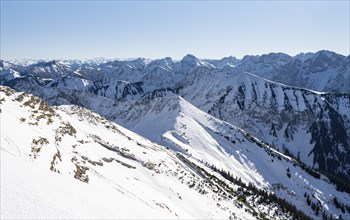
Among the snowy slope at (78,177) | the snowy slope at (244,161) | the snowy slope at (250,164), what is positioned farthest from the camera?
the snowy slope at (244,161)

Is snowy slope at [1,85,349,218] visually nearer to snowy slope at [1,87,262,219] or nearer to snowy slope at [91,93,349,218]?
snowy slope at [91,93,349,218]

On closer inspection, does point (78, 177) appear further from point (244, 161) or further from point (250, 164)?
point (250, 164)

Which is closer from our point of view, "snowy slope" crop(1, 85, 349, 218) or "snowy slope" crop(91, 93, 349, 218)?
"snowy slope" crop(1, 85, 349, 218)

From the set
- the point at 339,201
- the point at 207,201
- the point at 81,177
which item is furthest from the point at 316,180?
the point at 81,177

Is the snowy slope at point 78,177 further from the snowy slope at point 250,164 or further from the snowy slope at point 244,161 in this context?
the snowy slope at point 244,161

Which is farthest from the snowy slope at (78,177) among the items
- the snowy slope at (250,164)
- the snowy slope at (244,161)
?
the snowy slope at (244,161)

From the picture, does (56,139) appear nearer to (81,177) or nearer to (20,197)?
(81,177)

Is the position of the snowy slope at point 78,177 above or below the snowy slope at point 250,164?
above

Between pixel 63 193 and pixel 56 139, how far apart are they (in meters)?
34.1

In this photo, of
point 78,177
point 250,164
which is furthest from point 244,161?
point 78,177

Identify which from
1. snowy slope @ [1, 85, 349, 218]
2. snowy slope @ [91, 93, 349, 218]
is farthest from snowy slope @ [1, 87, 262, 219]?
snowy slope @ [91, 93, 349, 218]

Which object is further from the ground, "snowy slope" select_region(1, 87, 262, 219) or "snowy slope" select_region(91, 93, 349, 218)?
"snowy slope" select_region(1, 87, 262, 219)

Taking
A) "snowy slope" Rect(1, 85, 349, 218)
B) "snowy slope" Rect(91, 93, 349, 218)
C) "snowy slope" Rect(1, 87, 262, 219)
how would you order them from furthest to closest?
"snowy slope" Rect(91, 93, 349, 218) < "snowy slope" Rect(1, 85, 349, 218) < "snowy slope" Rect(1, 87, 262, 219)

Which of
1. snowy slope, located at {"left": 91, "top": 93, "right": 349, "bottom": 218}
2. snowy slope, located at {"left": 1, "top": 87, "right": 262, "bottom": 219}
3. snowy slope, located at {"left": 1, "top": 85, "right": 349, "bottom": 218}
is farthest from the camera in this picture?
snowy slope, located at {"left": 91, "top": 93, "right": 349, "bottom": 218}
